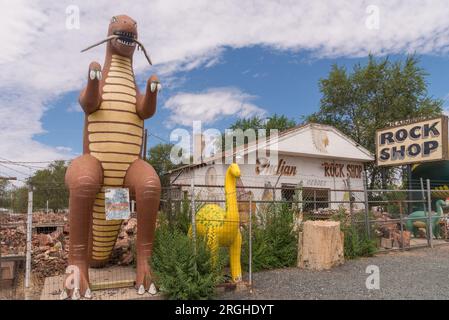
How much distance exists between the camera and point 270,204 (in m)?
8.73

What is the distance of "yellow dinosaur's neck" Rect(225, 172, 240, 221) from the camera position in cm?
614

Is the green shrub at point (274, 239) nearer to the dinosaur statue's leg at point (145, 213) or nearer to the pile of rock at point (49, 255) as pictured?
the dinosaur statue's leg at point (145, 213)

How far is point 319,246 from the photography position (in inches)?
315

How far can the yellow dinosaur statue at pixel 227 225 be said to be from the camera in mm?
6094

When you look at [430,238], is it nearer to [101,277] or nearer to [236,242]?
[236,242]

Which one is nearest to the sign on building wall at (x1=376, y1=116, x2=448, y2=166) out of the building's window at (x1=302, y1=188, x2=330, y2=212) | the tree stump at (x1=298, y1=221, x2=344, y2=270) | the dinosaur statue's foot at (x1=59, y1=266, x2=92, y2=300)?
the building's window at (x1=302, y1=188, x2=330, y2=212)

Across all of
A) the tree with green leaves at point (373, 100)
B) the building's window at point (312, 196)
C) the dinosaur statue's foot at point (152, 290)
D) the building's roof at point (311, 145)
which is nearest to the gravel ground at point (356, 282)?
the dinosaur statue's foot at point (152, 290)

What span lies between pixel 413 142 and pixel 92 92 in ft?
42.2

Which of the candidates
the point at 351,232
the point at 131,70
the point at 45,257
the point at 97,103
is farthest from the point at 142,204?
the point at 351,232

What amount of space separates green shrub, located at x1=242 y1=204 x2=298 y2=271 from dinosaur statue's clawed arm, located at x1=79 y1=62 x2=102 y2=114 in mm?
3834

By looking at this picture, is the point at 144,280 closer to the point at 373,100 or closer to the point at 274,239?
the point at 274,239

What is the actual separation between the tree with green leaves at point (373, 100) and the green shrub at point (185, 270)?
19.1 meters

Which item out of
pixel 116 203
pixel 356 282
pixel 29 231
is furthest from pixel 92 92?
pixel 356 282

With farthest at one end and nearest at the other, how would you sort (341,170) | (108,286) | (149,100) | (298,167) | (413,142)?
(341,170) < (298,167) < (413,142) < (149,100) < (108,286)
